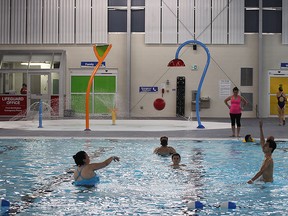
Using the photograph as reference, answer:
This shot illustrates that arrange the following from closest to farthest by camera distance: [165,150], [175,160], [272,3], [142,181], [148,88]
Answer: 1. [142,181]
2. [175,160]
3. [165,150]
4. [148,88]
5. [272,3]

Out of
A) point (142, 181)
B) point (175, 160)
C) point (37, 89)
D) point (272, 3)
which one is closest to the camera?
point (142, 181)

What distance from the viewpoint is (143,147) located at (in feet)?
55.7

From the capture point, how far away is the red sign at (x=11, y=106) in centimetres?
3388

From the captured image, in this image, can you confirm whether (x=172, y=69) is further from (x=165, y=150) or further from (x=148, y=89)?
(x=165, y=150)

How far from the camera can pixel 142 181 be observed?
11.0 metres

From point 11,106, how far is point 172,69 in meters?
9.10

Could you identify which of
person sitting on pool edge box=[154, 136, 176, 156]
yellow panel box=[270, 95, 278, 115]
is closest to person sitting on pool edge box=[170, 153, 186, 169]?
person sitting on pool edge box=[154, 136, 176, 156]

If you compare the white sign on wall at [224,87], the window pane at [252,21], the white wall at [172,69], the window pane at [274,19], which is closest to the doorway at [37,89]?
the white wall at [172,69]

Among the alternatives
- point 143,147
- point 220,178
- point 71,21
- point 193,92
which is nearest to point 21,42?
point 71,21

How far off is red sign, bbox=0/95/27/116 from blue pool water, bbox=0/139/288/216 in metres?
16.7

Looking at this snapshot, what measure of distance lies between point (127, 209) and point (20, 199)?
5.61 ft

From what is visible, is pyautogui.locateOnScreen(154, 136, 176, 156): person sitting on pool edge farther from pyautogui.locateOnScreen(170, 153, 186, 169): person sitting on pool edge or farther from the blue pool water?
pyautogui.locateOnScreen(170, 153, 186, 169): person sitting on pool edge

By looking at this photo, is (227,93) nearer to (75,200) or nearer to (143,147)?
(143,147)

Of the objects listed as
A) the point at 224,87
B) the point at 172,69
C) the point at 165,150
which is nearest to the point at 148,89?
the point at 172,69
